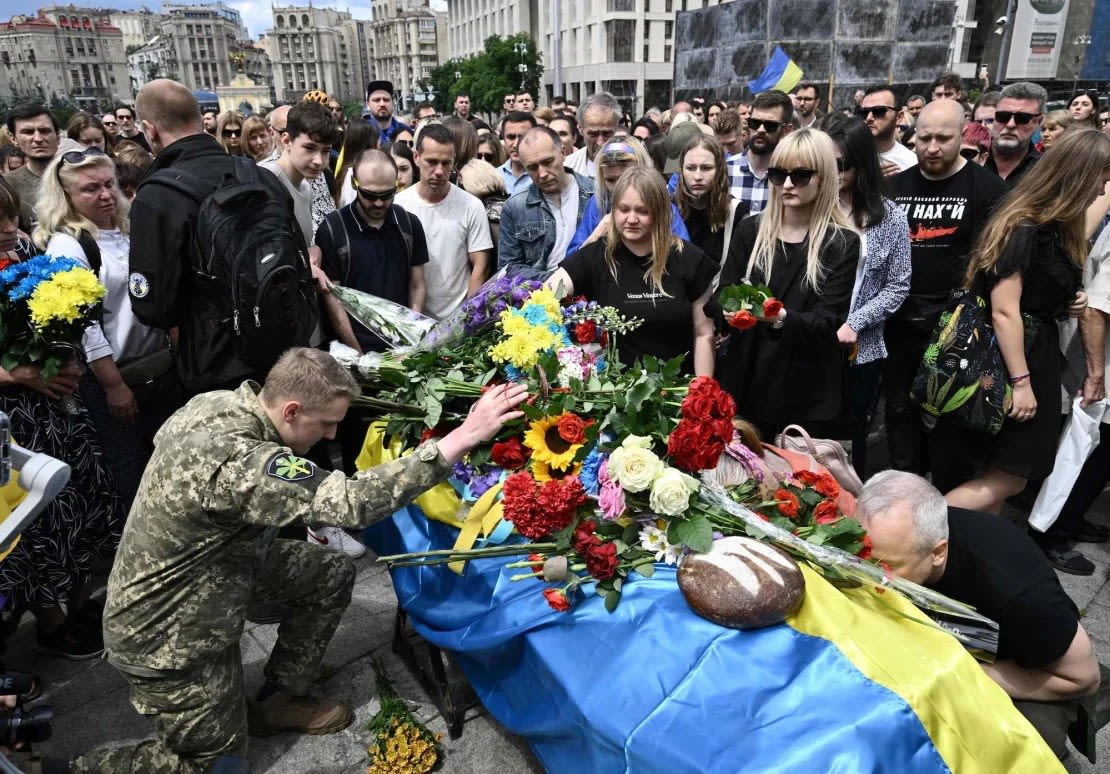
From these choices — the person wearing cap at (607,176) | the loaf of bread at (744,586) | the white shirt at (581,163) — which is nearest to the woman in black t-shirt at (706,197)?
the person wearing cap at (607,176)

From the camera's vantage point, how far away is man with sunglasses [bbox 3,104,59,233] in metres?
Result: 5.76

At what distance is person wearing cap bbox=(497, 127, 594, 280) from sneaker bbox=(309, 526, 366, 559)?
184 centimetres

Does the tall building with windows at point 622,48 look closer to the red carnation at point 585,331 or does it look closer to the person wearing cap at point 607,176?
the person wearing cap at point 607,176

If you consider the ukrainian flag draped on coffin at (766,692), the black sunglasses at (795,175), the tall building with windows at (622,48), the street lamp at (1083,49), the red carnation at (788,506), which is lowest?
the ukrainian flag draped on coffin at (766,692)

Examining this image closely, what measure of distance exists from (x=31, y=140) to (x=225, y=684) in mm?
5145

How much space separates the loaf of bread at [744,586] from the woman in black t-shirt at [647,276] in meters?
1.80

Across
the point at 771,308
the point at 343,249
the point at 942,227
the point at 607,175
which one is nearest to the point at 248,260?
the point at 343,249

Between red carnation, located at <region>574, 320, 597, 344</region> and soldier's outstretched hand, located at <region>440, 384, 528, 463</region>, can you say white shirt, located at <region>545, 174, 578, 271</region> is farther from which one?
soldier's outstretched hand, located at <region>440, 384, 528, 463</region>

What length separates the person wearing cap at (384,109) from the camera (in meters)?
8.90

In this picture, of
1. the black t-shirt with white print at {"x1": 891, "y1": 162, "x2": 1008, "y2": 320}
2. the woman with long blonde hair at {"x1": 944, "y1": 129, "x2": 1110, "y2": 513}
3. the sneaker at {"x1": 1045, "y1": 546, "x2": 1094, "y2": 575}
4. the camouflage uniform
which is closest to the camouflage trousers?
the camouflage uniform

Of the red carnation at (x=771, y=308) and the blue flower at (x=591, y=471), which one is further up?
the red carnation at (x=771, y=308)

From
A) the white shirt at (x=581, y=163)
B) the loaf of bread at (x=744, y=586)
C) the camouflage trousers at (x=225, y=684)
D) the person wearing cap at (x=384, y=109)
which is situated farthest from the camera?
the person wearing cap at (x=384, y=109)

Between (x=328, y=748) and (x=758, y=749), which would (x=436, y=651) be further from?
(x=758, y=749)

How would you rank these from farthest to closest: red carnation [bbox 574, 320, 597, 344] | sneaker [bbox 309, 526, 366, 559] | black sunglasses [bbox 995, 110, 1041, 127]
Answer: black sunglasses [bbox 995, 110, 1041, 127]
sneaker [bbox 309, 526, 366, 559]
red carnation [bbox 574, 320, 597, 344]
